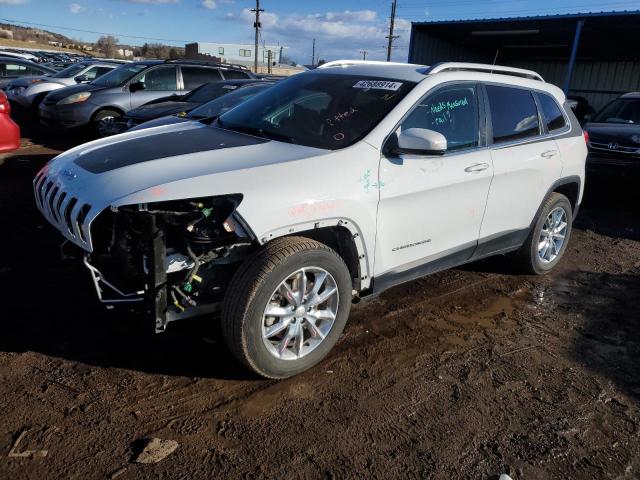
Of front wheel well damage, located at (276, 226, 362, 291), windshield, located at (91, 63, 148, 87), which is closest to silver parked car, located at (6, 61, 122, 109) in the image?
windshield, located at (91, 63, 148, 87)

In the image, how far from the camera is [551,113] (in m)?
4.83

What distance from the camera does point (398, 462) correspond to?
2.55m

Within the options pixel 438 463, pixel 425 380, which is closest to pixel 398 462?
pixel 438 463

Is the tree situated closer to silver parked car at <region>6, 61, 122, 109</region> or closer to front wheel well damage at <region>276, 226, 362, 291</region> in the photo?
silver parked car at <region>6, 61, 122, 109</region>

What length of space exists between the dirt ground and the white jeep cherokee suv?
378 mm

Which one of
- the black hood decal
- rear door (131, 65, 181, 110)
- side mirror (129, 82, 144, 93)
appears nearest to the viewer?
the black hood decal

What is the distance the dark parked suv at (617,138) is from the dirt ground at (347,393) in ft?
16.4

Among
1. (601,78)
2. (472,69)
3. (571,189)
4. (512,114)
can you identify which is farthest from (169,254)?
(601,78)

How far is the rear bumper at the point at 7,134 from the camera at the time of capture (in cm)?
662

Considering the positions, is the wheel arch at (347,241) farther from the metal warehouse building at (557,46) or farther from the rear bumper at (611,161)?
the metal warehouse building at (557,46)

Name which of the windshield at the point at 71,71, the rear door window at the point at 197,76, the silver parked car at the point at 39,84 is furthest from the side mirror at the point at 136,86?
the windshield at the point at 71,71

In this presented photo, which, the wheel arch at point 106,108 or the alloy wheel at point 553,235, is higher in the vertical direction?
the wheel arch at point 106,108

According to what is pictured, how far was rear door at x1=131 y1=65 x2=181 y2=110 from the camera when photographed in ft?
33.9

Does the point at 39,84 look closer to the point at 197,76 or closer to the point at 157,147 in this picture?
the point at 197,76
